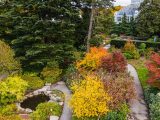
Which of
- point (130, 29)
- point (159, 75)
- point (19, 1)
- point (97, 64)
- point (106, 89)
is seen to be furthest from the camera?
point (130, 29)

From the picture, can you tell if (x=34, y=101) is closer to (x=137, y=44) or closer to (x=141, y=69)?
(x=141, y=69)

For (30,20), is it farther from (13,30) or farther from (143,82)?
(143,82)

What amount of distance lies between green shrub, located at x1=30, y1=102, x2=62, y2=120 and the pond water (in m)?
1.78

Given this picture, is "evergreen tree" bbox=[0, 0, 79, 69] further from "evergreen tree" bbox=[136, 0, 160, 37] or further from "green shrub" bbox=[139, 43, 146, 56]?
"evergreen tree" bbox=[136, 0, 160, 37]

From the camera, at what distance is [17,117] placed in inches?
786

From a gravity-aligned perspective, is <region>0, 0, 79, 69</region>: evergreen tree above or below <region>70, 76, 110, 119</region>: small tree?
above

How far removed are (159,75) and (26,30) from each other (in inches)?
523

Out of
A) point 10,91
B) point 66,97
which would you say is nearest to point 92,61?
point 66,97

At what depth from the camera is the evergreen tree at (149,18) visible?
143 ft

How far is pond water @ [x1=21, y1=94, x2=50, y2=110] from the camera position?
75.2 feet

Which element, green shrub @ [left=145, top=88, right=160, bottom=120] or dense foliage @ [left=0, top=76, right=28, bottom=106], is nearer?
green shrub @ [left=145, top=88, right=160, bottom=120]

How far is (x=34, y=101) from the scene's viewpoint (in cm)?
2397

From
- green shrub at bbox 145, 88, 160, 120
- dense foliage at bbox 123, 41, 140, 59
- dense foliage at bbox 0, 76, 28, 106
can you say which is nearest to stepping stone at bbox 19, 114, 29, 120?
dense foliage at bbox 0, 76, 28, 106

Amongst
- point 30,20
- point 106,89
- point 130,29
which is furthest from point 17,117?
point 130,29
